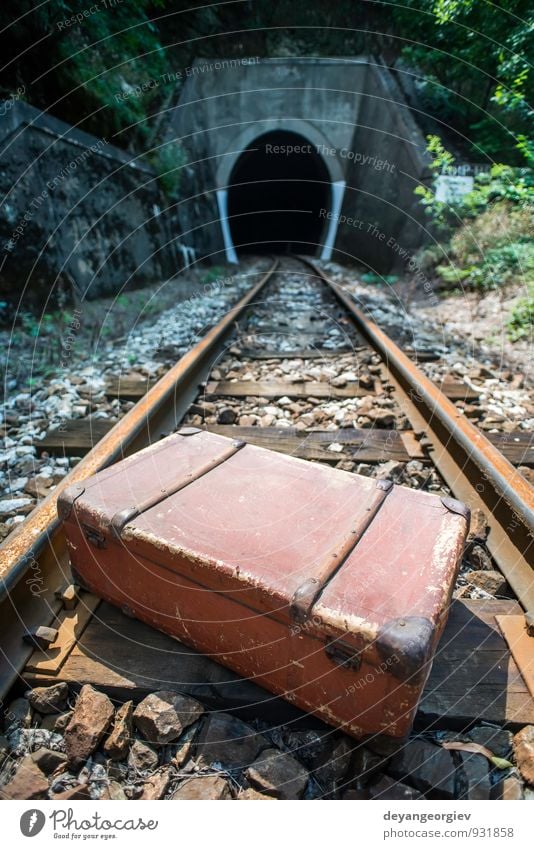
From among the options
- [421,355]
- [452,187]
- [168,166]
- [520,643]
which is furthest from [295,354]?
[168,166]

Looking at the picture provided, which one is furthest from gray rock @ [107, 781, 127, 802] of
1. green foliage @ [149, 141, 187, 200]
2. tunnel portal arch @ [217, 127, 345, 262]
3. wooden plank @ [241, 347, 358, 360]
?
tunnel portal arch @ [217, 127, 345, 262]

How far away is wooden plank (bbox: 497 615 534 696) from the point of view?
1297 millimetres

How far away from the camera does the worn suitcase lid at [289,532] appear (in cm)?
107

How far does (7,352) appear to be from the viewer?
3.98 meters

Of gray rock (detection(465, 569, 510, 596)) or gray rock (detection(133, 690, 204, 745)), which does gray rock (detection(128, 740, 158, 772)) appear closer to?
gray rock (detection(133, 690, 204, 745))

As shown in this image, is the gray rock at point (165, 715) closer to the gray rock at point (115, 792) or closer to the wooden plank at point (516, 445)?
the gray rock at point (115, 792)

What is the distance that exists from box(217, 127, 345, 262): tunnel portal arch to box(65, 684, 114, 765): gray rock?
35.1 feet

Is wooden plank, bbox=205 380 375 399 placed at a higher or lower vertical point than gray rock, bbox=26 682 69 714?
higher

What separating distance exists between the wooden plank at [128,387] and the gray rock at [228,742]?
7.75ft

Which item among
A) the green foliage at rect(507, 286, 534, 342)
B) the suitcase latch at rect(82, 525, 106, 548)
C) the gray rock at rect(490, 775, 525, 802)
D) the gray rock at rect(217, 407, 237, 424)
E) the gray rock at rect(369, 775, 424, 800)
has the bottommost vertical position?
the gray rock at rect(490, 775, 525, 802)

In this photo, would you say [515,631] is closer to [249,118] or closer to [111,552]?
[111,552]

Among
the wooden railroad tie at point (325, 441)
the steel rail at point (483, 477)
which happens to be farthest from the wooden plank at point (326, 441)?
the steel rail at point (483, 477)
